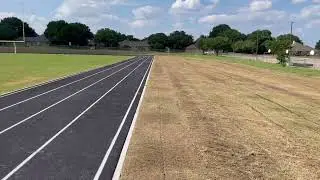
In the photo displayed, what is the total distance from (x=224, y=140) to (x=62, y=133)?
13.5 feet

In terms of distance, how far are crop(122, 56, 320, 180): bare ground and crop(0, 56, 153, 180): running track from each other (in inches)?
23.8

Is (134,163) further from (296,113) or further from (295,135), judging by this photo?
(296,113)

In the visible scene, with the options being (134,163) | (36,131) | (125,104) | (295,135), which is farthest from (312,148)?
(125,104)

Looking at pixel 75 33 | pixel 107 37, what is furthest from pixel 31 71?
pixel 107 37

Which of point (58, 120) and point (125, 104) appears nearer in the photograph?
point (58, 120)

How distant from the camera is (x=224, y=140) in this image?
39.5 ft

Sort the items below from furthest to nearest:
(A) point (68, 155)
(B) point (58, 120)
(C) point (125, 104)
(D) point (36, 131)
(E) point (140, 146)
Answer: (C) point (125, 104)
(B) point (58, 120)
(D) point (36, 131)
(E) point (140, 146)
(A) point (68, 155)

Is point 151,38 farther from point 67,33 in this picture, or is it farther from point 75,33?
point 67,33

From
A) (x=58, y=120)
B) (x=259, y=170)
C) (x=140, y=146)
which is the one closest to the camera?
(x=259, y=170)

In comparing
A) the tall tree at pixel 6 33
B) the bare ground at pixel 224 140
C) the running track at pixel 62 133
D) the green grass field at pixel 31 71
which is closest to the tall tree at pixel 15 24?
the tall tree at pixel 6 33

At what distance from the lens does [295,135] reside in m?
13.0

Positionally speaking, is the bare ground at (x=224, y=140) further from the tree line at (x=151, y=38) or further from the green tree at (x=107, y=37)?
the green tree at (x=107, y=37)

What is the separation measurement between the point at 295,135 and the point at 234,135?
5.49ft

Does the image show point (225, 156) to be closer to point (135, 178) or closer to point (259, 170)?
point (259, 170)
